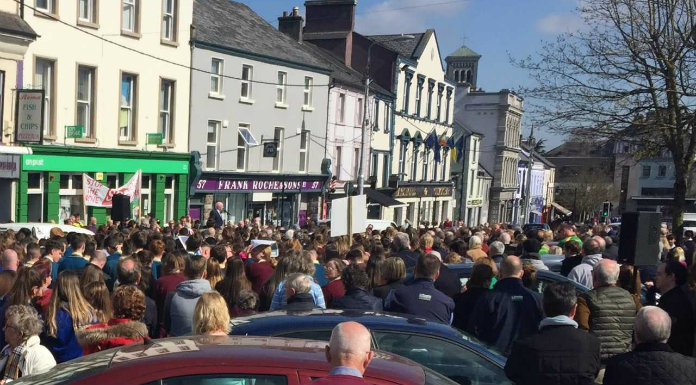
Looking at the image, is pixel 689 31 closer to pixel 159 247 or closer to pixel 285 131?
pixel 159 247

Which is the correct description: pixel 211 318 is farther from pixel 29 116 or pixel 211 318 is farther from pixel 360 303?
pixel 29 116

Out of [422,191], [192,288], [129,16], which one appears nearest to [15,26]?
[129,16]

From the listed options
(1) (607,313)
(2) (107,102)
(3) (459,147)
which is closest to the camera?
(1) (607,313)

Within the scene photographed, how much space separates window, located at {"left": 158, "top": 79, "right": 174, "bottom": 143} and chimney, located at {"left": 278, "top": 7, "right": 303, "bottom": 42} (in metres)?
13.5

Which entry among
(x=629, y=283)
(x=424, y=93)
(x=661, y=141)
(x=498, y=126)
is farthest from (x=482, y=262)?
(x=498, y=126)

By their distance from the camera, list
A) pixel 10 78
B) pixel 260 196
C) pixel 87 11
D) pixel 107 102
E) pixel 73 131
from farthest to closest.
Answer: pixel 260 196 < pixel 107 102 < pixel 87 11 < pixel 73 131 < pixel 10 78

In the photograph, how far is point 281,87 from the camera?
3344cm

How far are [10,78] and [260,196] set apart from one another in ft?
44.9

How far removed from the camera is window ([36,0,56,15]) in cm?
2222

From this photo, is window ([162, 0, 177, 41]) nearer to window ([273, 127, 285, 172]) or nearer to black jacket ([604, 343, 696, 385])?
window ([273, 127, 285, 172])

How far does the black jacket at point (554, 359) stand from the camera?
509 cm

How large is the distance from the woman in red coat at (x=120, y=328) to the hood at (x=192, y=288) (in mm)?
1537

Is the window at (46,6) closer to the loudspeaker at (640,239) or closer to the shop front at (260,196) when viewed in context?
the shop front at (260,196)

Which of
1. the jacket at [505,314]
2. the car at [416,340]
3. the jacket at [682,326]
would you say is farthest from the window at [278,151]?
the car at [416,340]
